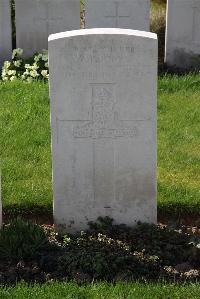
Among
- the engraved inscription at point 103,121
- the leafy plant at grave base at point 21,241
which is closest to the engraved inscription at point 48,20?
the engraved inscription at point 103,121

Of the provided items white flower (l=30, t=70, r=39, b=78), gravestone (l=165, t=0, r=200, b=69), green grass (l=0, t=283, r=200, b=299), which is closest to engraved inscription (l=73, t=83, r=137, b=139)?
green grass (l=0, t=283, r=200, b=299)

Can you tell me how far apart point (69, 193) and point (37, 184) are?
0.83 m

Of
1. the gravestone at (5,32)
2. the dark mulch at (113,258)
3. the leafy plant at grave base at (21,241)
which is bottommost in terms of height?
the dark mulch at (113,258)

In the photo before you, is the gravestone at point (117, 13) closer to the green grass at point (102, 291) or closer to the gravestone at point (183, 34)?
the gravestone at point (183, 34)

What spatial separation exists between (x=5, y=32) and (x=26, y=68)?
1.32m

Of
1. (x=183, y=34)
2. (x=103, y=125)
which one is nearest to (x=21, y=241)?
(x=103, y=125)

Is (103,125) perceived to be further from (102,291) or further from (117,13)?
(117,13)

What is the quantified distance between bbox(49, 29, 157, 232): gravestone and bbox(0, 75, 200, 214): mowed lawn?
0.51 m

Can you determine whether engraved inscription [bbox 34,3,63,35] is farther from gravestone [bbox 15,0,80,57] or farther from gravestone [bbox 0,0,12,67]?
gravestone [bbox 0,0,12,67]

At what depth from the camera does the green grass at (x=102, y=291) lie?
162 inches

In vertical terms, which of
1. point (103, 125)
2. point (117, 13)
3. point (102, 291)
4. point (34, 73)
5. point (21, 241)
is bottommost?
point (102, 291)

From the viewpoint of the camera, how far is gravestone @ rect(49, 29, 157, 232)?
469 cm

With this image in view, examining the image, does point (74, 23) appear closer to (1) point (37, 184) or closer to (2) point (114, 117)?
(1) point (37, 184)

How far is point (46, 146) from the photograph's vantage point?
6594 millimetres
